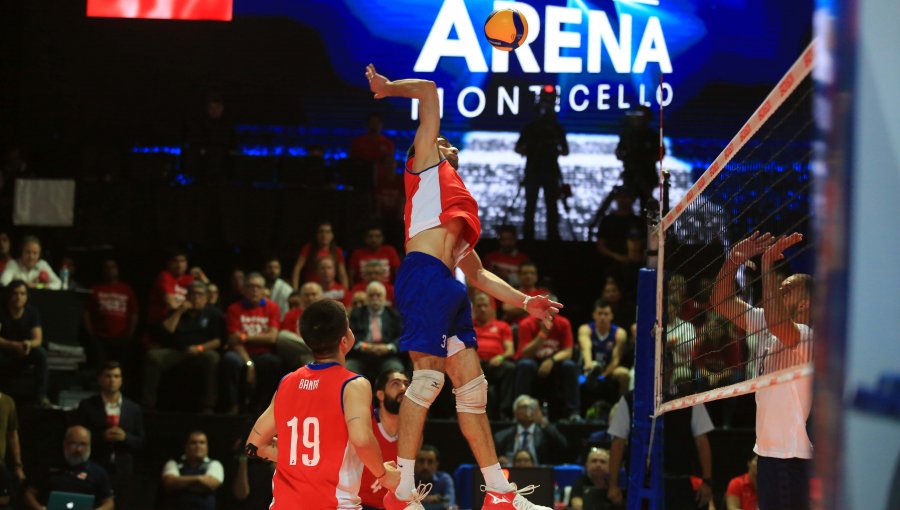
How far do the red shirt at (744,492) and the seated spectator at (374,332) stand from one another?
4038 millimetres

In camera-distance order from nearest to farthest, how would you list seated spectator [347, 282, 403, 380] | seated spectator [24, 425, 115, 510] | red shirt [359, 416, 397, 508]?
red shirt [359, 416, 397, 508] → seated spectator [24, 425, 115, 510] → seated spectator [347, 282, 403, 380]

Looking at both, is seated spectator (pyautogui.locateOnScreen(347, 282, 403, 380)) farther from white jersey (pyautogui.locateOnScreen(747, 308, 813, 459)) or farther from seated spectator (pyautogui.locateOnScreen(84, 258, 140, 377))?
white jersey (pyautogui.locateOnScreen(747, 308, 813, 459))

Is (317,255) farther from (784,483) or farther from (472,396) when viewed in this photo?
(784,483)

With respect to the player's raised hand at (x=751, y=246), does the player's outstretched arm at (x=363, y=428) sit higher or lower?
lower

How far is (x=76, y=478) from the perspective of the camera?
1090 centimetres

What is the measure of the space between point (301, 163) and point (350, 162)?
2.49 ft

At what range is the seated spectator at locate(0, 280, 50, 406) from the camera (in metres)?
12.4

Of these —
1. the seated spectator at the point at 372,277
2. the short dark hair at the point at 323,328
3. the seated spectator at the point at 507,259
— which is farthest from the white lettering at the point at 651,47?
the short dark hair at the point at 323,328

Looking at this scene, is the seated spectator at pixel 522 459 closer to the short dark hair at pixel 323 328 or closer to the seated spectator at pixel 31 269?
the short dark hair at pixel 323 328

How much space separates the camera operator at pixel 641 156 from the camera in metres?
16.6

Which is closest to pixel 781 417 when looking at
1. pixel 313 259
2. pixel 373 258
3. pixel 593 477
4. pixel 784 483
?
pixel 784 483

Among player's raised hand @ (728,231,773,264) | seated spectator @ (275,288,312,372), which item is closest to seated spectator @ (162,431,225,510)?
seated spectator @ (275,288,312,372)

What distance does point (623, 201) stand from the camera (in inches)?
640

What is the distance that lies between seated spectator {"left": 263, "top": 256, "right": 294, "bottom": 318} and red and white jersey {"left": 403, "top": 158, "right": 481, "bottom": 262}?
7681 millimetres
